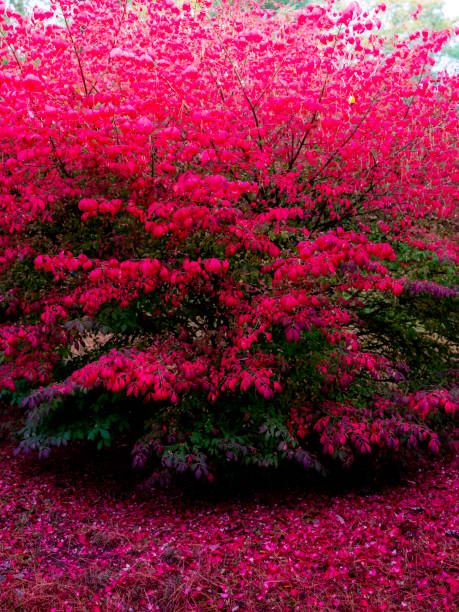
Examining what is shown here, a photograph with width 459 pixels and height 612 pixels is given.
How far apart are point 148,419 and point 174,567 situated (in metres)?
1.91

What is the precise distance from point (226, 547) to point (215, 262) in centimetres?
263

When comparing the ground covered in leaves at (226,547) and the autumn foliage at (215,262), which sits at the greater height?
the autumn foliage at (215,262)

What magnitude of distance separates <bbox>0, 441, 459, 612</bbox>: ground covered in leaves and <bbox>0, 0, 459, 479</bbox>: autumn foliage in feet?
1.84

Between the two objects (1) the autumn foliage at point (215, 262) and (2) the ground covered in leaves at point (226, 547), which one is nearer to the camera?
(2) the ground covered in leaves at point (226, 547)

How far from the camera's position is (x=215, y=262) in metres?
4.86

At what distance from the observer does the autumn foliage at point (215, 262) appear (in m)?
5.00

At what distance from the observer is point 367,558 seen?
13.5ft

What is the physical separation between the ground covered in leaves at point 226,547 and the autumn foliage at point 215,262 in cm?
56

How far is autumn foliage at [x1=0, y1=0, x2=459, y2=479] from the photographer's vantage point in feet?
16.4

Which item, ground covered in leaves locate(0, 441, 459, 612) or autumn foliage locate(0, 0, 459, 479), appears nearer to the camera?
ground covered in leaves locate(0, 441, 459, 612)

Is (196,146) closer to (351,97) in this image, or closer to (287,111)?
(287,111)

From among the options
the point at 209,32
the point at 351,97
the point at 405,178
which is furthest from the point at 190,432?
the point at 209,32

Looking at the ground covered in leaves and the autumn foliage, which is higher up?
the autumn foliage

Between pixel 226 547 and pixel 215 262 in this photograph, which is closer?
pixel 226 547
